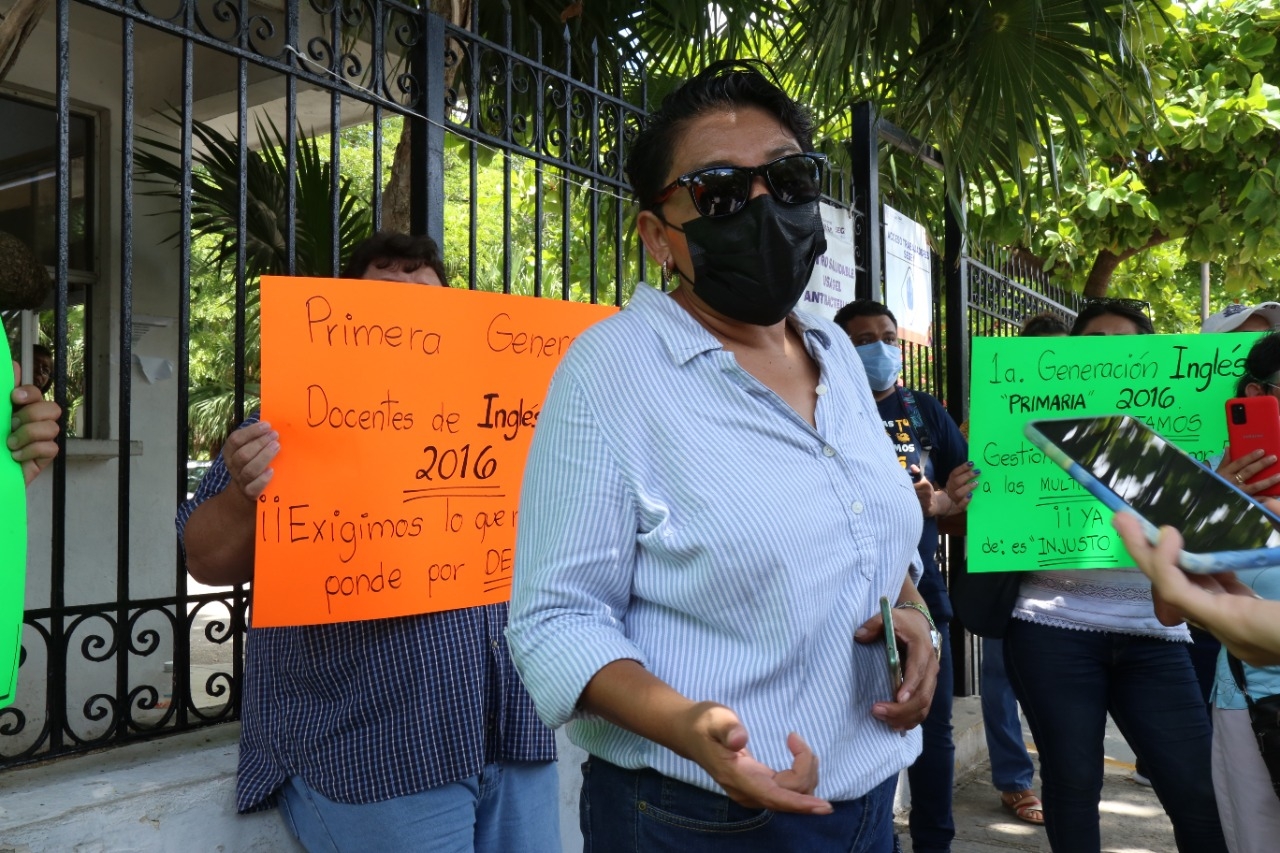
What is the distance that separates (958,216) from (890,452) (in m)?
3.88

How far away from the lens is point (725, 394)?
5.13ft

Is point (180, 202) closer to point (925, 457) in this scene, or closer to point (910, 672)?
point (910, 672)

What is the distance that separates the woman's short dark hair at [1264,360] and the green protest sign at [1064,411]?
0.51ft

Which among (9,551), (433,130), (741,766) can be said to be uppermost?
(433,130)

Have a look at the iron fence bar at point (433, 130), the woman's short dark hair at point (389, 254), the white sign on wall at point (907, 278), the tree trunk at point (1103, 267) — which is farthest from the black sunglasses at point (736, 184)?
the tree trunk at point (1103, 267)

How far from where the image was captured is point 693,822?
1.47 meters

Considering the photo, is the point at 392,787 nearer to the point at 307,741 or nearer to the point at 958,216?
the point at 307,741

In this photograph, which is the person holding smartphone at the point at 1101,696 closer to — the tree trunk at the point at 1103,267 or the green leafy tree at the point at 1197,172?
the green leafy tree at the point at 1197,172

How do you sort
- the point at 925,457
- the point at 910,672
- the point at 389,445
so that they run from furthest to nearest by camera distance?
1. the point at 925,457
2. the point at 389,445
3. the point at 910,672

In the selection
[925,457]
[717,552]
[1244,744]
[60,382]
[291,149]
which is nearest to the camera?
[717,552]

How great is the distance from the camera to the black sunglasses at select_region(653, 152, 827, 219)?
1646 millimetres

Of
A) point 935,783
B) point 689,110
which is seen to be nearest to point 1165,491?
point 689,110

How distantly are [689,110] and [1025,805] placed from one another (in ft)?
14.2

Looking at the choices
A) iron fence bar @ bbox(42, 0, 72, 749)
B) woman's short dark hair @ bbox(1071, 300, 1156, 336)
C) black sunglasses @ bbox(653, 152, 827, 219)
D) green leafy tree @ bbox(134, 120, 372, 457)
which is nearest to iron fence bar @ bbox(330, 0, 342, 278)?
iron fence bar @ bbox(42, 0, 72, 749)
